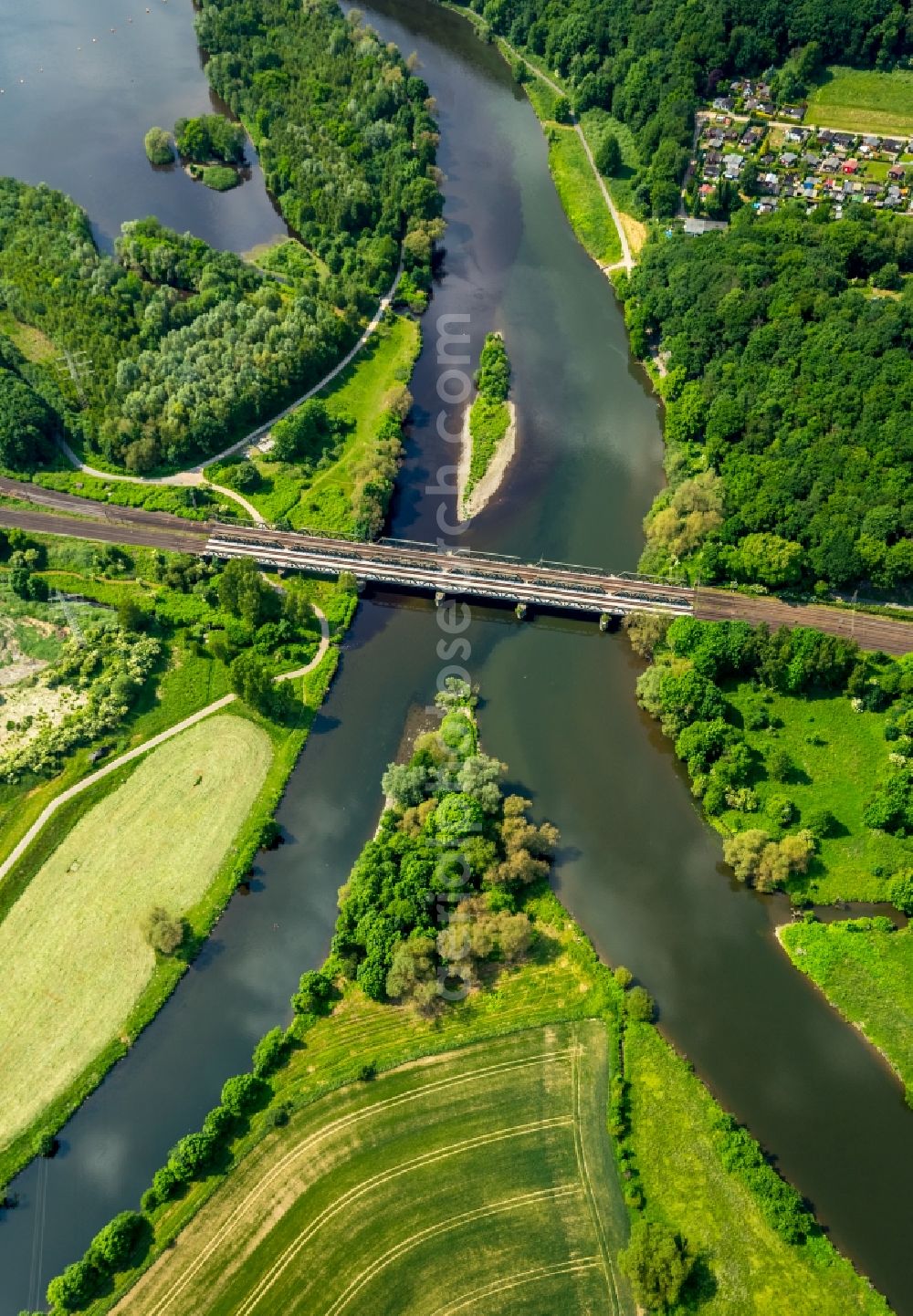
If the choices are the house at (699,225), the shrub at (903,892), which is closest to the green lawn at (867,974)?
the shrub at (903,892)

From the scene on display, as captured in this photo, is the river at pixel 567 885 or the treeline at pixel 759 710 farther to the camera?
the treeline at pixel 759 710

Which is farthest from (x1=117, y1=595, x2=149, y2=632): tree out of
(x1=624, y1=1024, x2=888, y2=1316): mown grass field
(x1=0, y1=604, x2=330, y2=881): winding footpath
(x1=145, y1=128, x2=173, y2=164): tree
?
(x1=145, y1=128, x2=173, y2=164): tree

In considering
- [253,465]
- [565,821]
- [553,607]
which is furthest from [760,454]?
[253,465]

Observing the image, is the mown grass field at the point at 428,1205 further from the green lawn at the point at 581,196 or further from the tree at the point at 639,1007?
the green lawn at the point at 581,196

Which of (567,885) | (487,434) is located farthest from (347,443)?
(567,885)

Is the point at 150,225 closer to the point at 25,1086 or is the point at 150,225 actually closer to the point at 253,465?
the point at 253,465

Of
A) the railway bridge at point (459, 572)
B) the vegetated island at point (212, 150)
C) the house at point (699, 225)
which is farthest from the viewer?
the vegetated island at point (212, 150)

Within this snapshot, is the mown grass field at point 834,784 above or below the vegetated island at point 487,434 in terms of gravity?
below
